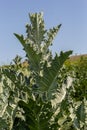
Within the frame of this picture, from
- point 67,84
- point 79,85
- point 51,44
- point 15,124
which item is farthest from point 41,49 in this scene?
point 79,85

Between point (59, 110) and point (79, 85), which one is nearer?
point (59, 110)

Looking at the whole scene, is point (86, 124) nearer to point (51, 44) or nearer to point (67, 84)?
point (67, 84)

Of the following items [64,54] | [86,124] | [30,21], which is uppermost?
[30,21]

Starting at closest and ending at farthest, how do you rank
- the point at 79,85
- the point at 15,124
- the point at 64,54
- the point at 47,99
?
the point at 64,54, the point at 47,99, the point at 15,124, the point at 79,85

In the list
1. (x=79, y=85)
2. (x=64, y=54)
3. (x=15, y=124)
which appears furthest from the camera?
(x=79, y=85)

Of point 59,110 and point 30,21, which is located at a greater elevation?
point 30,21

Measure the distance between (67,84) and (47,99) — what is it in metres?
0.25

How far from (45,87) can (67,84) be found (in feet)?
0.76

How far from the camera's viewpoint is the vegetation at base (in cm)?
214

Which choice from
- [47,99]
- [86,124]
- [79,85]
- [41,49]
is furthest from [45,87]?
[79,85]

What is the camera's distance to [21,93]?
2248mm

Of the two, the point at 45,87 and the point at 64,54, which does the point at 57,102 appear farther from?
the point at 64,54

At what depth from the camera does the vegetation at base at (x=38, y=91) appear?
2139mm

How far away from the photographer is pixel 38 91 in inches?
88.1
